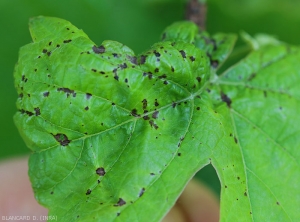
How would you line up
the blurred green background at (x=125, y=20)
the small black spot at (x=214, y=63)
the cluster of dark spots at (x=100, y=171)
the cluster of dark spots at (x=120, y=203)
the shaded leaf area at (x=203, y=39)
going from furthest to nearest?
the blurred green background at (x=125, y=20) < the small black spot at (x=214, y=63) < the shaded leaf area at (x=203, y=39) < the cluster of dark spots at (x=100, y=171) < the cluster of dark spots at (x=120, y=203)

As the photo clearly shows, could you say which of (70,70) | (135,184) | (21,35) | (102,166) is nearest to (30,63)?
(70,70)

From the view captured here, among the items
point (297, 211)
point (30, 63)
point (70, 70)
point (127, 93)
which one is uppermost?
point (297, 211)

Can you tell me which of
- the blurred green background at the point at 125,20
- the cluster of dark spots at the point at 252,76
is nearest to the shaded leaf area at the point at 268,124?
the cluster of dark spots at the point at 252,76

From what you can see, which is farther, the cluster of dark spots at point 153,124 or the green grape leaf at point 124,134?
the cluster of dark spots at point 153,124

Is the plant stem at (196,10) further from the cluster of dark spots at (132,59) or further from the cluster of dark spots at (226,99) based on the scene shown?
the cluster of dark spots at (132,59)

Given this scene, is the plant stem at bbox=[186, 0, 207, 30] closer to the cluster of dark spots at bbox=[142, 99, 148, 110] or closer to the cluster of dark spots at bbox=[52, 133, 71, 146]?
the cluster of dark spots at bbox=[142, 99, 148, 110]

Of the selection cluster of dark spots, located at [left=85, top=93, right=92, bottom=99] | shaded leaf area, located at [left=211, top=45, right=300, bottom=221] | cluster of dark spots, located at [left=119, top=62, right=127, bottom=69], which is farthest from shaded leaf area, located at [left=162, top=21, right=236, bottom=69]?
cluster of dark spots, located at [left=85, top=93, right=92, bottom=99]

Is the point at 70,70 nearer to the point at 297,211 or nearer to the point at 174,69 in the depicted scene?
the point at 174,69

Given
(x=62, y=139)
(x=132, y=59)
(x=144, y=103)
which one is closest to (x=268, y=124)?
(x=144, y=103)
